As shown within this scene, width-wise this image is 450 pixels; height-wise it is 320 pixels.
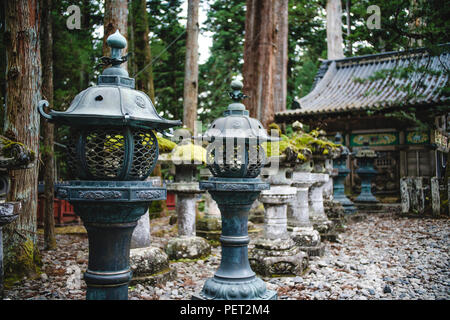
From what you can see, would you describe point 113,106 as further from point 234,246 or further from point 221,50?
point 221,50

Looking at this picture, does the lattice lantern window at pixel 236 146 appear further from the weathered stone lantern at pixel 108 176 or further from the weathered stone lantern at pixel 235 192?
the weathered stone lantern at pixel 108 176

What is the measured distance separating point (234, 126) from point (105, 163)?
164 centimetres

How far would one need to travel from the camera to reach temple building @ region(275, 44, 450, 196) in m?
11.3

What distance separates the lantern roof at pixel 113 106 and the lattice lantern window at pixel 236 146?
3.69ft

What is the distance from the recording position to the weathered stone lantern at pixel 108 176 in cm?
227

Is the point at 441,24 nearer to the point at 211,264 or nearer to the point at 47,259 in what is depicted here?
the point at 211,264

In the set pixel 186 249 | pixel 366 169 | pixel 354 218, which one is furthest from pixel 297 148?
pixel 366 169

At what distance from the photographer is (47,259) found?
5.92 meters

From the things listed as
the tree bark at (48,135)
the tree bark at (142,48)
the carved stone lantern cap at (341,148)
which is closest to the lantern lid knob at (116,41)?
the tree bark at (48,135)

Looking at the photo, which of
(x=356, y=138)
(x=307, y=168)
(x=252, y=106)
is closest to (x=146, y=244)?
(x=307, y=168)

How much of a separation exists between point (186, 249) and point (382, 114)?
9151 millimetres

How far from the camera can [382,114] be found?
39.8 feet

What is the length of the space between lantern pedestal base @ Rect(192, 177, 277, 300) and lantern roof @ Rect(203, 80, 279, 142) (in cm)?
45

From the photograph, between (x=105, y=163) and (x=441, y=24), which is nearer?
(x=105, y=163)
